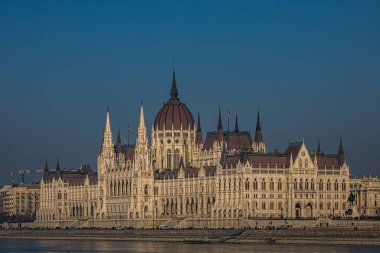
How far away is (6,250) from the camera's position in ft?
615

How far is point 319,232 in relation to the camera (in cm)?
18638

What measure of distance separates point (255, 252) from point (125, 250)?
21.4m

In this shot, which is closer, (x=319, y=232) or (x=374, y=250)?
(x=374, y=250)

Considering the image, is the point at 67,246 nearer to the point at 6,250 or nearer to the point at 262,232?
the point at 6,250

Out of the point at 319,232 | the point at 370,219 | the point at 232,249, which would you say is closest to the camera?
the point at 232,249

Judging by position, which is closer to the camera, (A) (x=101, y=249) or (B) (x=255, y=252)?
(B) (x=255, y=252)

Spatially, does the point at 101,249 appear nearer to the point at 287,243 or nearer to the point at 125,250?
the point at 125,250

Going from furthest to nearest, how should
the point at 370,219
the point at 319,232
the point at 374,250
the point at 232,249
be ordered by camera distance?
the point at 370,219 < the point at 319,232 < the point at 232,249 < the point at 374,250

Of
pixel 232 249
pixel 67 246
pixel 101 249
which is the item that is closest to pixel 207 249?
pixel 232 249

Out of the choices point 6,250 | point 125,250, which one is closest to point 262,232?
point 125,250

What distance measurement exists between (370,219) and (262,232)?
1745 cm

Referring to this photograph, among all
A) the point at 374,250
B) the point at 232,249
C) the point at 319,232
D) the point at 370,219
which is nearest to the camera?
the point at 374,250

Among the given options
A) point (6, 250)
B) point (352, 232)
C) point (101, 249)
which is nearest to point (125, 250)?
point (101, 249)

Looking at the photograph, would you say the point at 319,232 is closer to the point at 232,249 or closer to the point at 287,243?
the point at 287,243
